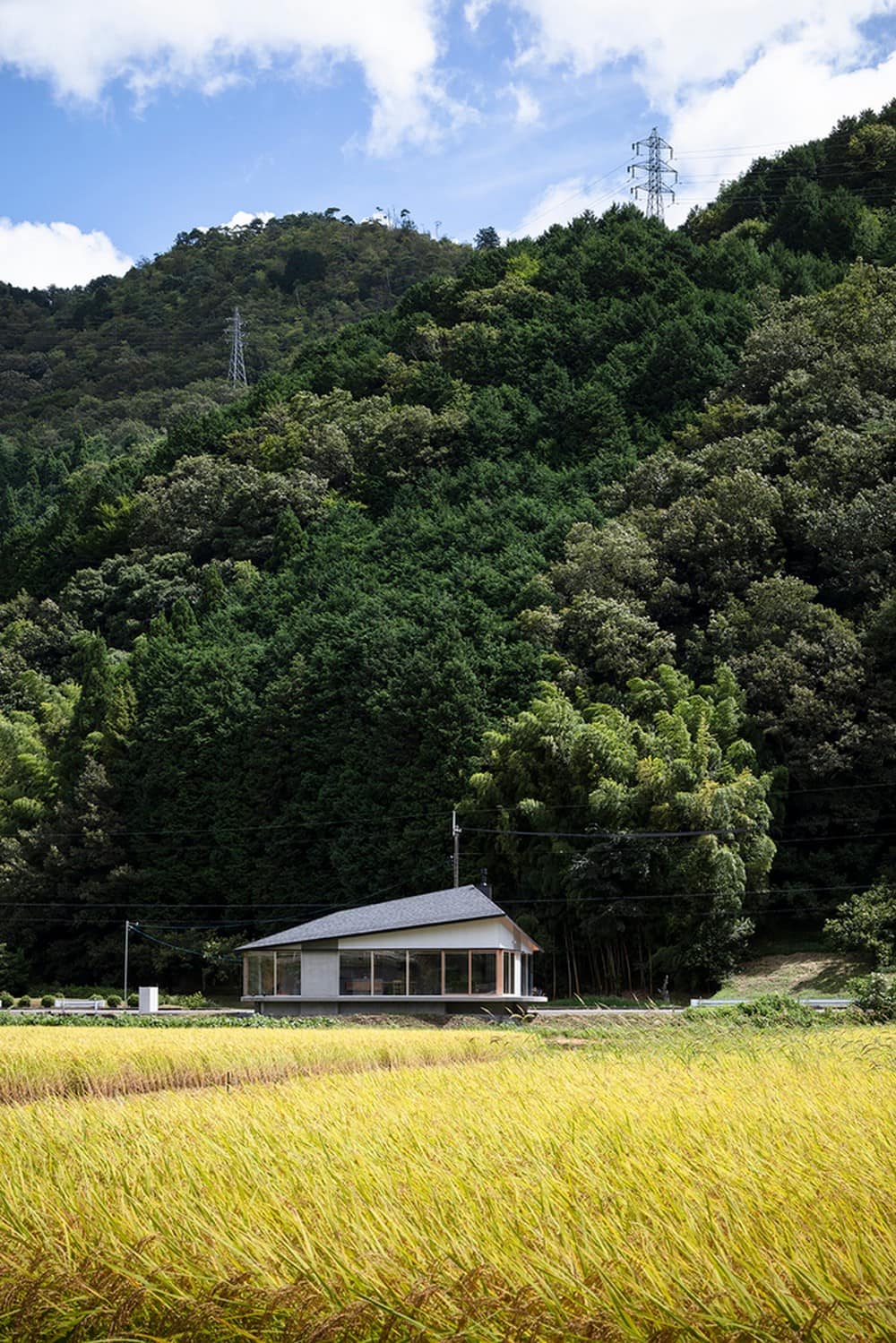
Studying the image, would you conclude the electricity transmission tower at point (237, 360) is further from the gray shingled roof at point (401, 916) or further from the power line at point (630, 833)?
the gray shingled roof at point (401, 916)

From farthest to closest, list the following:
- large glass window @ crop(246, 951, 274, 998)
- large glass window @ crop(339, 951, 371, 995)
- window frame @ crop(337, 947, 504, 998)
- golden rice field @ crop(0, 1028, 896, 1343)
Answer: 1. large glass window @ crop(246, 951, 274, 998)
2. large glass window @ crop(339, 951, 371, 995)
3. window frame @ crop(337, 947, 504, 998)
4. golden rice field @ crop(0, 1028, 896, 1343)

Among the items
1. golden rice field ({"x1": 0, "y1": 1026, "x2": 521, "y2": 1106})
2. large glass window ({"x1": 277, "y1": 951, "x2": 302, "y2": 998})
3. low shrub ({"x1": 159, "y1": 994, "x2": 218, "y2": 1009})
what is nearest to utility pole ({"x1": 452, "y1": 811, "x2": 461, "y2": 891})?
large glass window ({"x1": 277, "y1": 951, "x2": 302, "y2": 998})

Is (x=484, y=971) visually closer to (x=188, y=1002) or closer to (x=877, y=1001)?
(x=188, y=1002)

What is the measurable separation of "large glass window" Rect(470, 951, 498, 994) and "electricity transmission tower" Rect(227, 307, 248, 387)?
90698mm

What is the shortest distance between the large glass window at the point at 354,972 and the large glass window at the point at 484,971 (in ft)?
8.83

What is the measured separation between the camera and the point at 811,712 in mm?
46125

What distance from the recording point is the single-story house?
37.3 meters

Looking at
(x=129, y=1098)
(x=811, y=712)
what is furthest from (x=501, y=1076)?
(x=811, y=712)

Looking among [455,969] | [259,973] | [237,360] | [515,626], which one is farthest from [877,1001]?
[237,360]

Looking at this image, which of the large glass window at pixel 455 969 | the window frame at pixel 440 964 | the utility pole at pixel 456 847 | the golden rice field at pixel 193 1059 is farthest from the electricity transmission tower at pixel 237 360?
the golden rice field at pixel 193 1059

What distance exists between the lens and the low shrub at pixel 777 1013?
22.4 metres

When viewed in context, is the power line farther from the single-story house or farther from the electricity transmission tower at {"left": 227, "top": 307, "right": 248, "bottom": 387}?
the electricity transmission tower at {"left": 227, "top": 307, "right": 248, "bottom": 387}

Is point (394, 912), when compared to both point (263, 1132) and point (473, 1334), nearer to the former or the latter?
point (263, 1132)

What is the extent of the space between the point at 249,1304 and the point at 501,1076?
18.7ft
